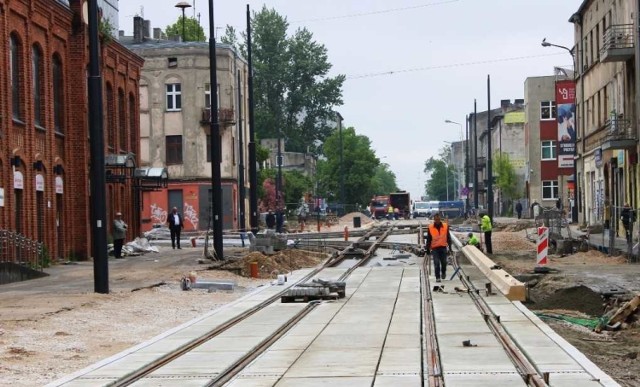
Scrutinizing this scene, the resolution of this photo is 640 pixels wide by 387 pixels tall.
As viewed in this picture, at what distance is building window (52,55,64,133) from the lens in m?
42.8

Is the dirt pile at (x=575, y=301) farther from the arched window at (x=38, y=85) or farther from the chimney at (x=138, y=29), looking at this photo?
the chimney at (x=138, y=29)

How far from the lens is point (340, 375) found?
1354 cm

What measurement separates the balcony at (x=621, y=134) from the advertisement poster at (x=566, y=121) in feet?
45.4

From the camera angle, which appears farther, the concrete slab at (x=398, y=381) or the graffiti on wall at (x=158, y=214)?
the graffiti on wall at (x=158, y=214)

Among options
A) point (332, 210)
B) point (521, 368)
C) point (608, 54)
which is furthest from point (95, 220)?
point (332, 210)

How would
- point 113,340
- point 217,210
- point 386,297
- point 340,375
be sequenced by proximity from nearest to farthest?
point 340,375
point 113,340
point 386,297
point 217,210

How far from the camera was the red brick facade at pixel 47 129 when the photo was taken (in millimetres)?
35844

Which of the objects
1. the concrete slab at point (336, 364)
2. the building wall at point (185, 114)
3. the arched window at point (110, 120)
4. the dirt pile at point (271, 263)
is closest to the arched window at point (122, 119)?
the arched window at point (110, 120)

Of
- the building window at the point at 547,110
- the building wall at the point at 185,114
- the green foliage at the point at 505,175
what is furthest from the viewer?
the green foliage at the point at 505,175

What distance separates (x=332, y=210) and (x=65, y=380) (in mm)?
110048

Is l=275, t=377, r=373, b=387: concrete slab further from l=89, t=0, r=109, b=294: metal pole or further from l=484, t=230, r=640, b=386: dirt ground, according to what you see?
l=89, t=0, r=109, b=294: metal pole

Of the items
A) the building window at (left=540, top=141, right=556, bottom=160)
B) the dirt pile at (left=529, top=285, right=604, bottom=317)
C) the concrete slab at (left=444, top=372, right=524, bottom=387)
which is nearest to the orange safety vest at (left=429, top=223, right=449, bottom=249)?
the dirt pile at (left=529, top=285, right=604, bottom=317)

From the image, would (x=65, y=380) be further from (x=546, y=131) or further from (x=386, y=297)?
(x=546, y=131)

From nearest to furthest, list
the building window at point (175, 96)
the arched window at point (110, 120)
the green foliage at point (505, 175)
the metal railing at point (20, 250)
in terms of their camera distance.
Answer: the metal railing at point (20, 250)
the arched window at point (110, 120)
the building window at point (175, 96)
the green foliage at point (505, 175)
